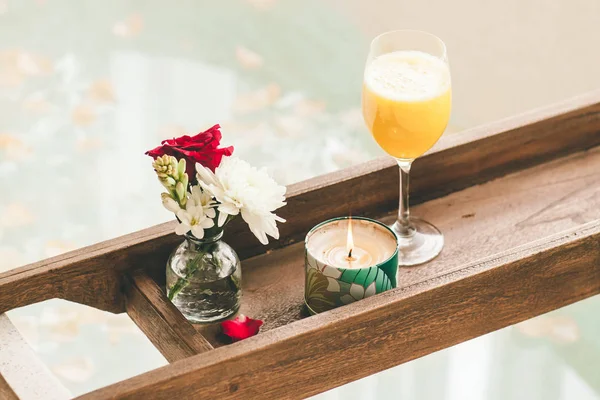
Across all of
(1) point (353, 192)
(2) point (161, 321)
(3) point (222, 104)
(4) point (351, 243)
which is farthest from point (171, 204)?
(3) point (222, 104)

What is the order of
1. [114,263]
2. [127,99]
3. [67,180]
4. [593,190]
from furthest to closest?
1. [127,99]
2. [67,180]
3. [593,190]
4. [114,263]

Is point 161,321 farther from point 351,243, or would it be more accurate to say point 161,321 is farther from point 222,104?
point 222,104

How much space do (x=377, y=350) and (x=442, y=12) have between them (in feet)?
5.78

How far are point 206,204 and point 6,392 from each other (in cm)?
33

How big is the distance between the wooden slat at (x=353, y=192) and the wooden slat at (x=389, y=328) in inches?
10.6

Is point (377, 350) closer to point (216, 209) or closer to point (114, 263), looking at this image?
point (216, 209)

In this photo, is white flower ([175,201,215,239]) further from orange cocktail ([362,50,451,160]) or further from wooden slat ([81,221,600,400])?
orange cocktail ([362,50,451,160])

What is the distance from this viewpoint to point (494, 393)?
1.84 metres

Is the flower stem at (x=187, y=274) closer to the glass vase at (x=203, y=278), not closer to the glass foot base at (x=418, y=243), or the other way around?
the glass vase at (x=203, y=278)

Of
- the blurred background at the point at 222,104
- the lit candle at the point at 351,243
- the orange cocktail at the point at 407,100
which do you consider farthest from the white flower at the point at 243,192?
the blurred background at the point at 222,104

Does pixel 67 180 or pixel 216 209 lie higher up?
pixel 216 209

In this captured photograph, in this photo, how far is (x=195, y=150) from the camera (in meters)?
1.30

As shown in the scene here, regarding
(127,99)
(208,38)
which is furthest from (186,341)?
(208,38)

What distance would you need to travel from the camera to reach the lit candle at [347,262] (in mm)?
1337
